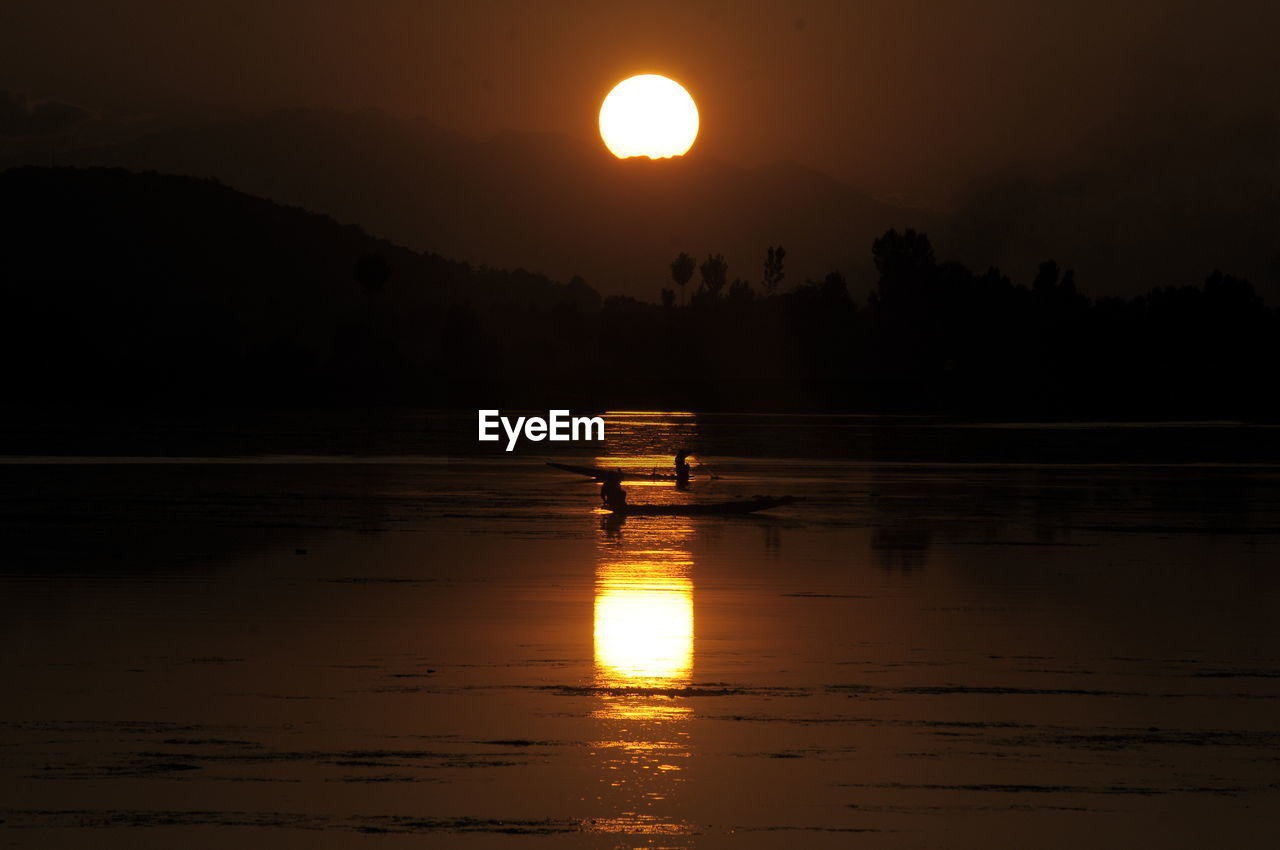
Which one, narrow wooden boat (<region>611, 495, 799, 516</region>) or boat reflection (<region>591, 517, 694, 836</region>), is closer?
boat reflection (<region>591, 517, 694, 836</region>)

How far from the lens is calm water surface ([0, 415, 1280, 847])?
40.5ft

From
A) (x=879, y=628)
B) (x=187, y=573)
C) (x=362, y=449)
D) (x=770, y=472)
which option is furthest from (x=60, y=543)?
(x=362, y=449)

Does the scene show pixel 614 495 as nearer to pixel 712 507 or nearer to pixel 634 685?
pixel 712 507

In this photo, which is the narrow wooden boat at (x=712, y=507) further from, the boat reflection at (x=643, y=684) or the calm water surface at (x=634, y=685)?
the boat reflection at (x=643, y=684)

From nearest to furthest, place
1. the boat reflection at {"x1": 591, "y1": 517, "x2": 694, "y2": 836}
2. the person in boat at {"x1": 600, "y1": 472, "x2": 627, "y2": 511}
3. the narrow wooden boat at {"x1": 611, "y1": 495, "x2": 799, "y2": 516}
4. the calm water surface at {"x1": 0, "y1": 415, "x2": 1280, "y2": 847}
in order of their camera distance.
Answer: the calm water surface at {"x1": 0, "y1": 415, "x2": 1280, "y2": 847} → the boat reflection at {"x1": 591, "y1": 517, "x2": 694, "y2": 836} → the person in boat at {"x1": 600, "y1": 472, "x2": 627, "y2": 511} → the narrow wooden boat at {"x1": 611, "y1": 495, "x2": 799, "y2": 516}

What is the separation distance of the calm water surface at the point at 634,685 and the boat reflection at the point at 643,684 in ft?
0.20

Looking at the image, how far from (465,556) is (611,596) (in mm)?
6709

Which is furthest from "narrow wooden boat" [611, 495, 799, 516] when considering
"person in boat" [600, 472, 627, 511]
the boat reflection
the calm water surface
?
the boat reflection

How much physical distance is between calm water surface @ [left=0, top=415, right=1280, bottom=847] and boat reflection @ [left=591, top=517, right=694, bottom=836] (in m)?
0.06

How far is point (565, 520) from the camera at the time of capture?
130ft

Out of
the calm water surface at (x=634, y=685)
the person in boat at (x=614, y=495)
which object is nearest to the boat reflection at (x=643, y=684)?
the calm water surface at (x=634, y=685)

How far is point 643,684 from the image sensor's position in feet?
56.6

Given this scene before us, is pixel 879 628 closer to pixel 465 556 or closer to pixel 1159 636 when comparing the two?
pixel 1159 636

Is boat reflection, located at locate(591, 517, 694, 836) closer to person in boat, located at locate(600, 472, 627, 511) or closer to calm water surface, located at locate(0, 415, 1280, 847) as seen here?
calm water surface, located at locate(0, 415, 1280, 847)
